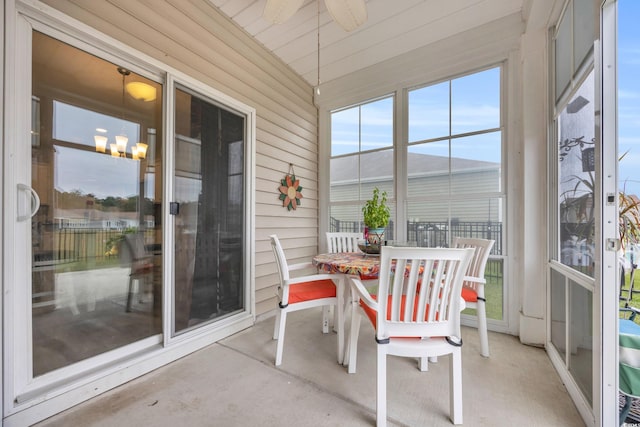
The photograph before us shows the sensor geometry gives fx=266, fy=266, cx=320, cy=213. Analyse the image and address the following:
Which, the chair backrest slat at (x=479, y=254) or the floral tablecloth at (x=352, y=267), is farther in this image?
the chair backrest slat at (x=479, y=254)

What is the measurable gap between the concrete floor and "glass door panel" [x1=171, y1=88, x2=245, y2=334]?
18.1 inches

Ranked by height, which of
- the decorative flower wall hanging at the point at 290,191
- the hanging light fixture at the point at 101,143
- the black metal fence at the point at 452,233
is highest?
the hanging light fixture at the point at 101,143

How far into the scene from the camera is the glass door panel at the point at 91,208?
1.54 m

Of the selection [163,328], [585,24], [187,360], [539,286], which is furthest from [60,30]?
[539,286]

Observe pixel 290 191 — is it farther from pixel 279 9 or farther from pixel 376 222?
pixel 279 9

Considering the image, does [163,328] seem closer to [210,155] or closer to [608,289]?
[210,155]

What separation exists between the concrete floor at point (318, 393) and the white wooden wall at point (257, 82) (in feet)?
3.54

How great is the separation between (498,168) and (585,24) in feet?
4.35

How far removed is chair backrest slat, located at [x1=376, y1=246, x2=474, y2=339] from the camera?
136 centimetres

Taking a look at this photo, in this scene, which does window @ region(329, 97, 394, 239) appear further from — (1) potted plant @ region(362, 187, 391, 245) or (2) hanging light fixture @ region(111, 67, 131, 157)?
(2) hanging light fixture @ region(111, 67, 131, 157)

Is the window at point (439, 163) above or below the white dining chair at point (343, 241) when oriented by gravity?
above

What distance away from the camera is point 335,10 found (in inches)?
80.4

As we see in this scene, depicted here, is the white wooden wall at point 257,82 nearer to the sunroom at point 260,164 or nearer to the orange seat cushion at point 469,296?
the sunroom at point 260,164

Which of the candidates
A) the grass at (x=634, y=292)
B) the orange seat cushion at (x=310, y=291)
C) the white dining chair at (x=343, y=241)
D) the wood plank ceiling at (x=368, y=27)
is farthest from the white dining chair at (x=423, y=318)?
the wood plank ceiling at (x=368, y=27)
